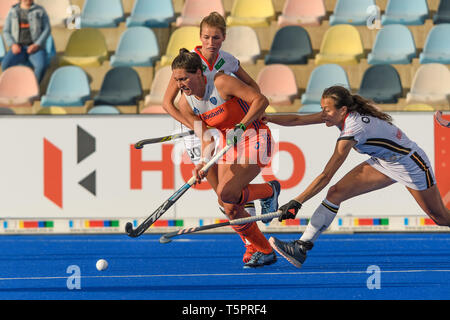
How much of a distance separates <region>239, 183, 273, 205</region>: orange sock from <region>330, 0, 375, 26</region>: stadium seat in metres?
6.85

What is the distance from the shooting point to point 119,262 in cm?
840

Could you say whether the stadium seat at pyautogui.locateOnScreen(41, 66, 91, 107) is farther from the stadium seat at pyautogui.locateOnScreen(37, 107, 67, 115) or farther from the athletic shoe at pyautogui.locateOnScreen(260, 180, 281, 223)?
the athletic shoe at pyautogui.locateOnScreen(260, 180, 281, 223)

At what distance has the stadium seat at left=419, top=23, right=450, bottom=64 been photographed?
13.3m

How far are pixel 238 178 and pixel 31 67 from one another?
6957 mm

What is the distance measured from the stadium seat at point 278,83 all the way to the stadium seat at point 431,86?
1.70m

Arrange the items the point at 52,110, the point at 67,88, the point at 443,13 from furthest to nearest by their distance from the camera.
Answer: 1. the point at 443,13
2. the point at 67,88
3. the point at 52,110

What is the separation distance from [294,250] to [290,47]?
6.74 meters

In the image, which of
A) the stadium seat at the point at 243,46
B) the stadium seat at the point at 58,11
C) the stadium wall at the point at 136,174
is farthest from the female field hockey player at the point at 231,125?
the stadium seat at the point at 58,11

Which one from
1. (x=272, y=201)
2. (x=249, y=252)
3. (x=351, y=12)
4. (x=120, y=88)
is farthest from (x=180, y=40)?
(x=249, y=252)

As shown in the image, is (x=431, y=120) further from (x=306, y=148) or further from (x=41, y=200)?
(x=41, y=200)

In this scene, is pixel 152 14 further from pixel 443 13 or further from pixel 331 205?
pixel 331 205

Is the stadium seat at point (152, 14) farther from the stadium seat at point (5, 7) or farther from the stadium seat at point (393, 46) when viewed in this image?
the stadium seat at point (393, 46)

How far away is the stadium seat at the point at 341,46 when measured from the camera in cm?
1356

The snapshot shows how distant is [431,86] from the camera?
12.8 meters
